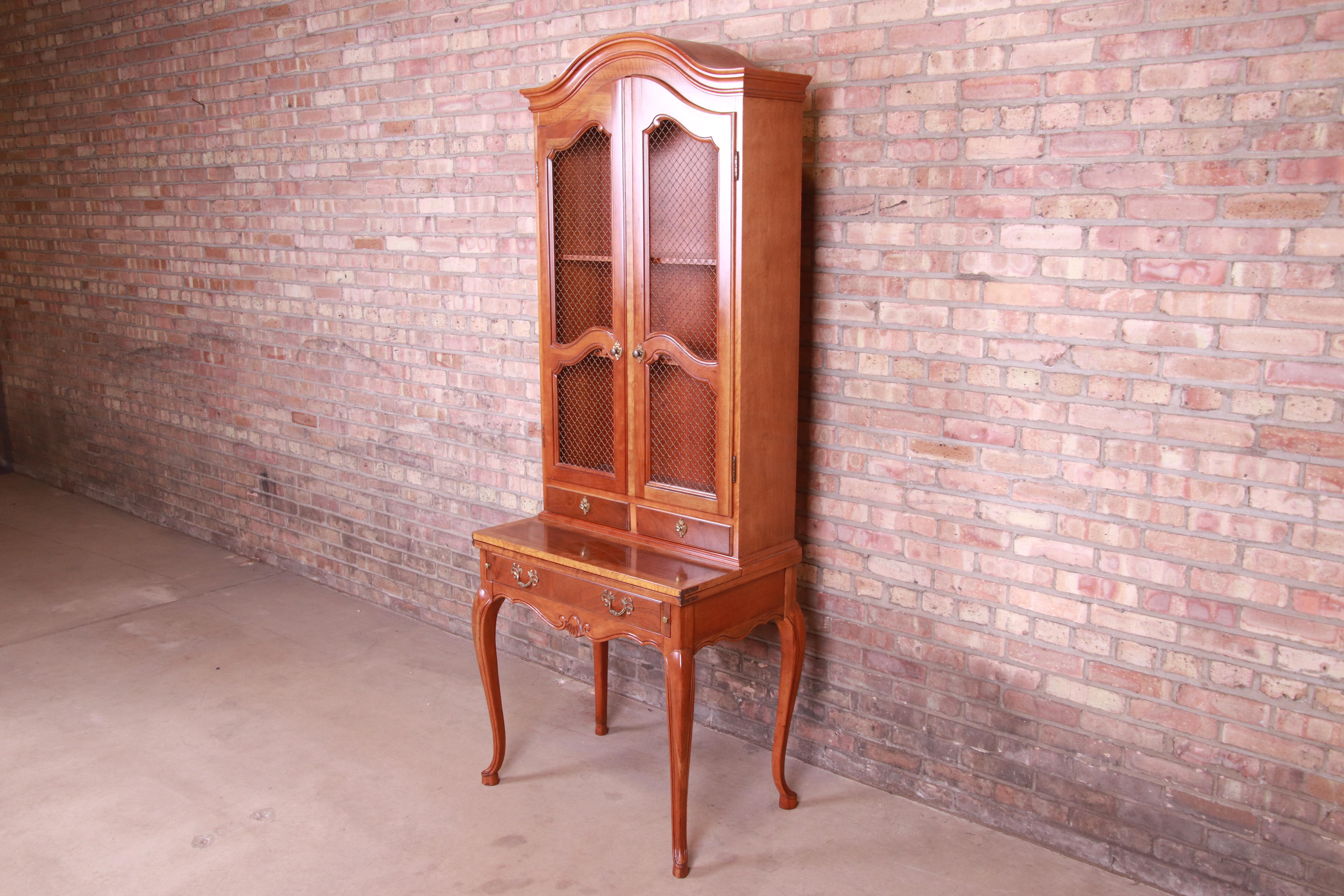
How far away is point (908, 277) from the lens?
3.05m

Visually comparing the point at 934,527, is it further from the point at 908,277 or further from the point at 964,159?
the point at 964,159

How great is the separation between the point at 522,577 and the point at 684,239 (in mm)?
1150

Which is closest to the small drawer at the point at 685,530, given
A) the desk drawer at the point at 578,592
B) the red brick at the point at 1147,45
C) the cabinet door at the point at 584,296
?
the cabinet door at the point at 584,296

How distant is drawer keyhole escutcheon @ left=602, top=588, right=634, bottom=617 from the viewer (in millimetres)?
2965

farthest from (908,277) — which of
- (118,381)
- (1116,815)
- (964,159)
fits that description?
(118,381)

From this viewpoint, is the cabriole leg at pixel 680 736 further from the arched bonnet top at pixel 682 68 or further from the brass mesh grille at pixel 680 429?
the arched bonnet top at pixel 682 68

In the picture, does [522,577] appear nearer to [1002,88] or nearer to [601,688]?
[601,688]

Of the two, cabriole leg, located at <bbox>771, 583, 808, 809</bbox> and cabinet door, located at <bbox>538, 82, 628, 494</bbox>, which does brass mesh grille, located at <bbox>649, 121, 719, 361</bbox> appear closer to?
cabinet door, located at <bbox>538, 82, 628, 494</bbox>

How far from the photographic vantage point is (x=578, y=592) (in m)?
3.11

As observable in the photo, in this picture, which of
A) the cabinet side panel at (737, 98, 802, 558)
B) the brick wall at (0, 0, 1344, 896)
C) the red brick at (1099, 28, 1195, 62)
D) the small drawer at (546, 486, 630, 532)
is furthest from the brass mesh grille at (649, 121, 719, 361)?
the red brick at (1099, 28, 1195, 62)

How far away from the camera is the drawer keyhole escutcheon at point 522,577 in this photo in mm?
3229

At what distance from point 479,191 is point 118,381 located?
3.47 m

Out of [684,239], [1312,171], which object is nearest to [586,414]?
[684,239]

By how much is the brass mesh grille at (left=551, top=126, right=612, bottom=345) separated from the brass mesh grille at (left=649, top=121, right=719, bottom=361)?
7.6 inches
